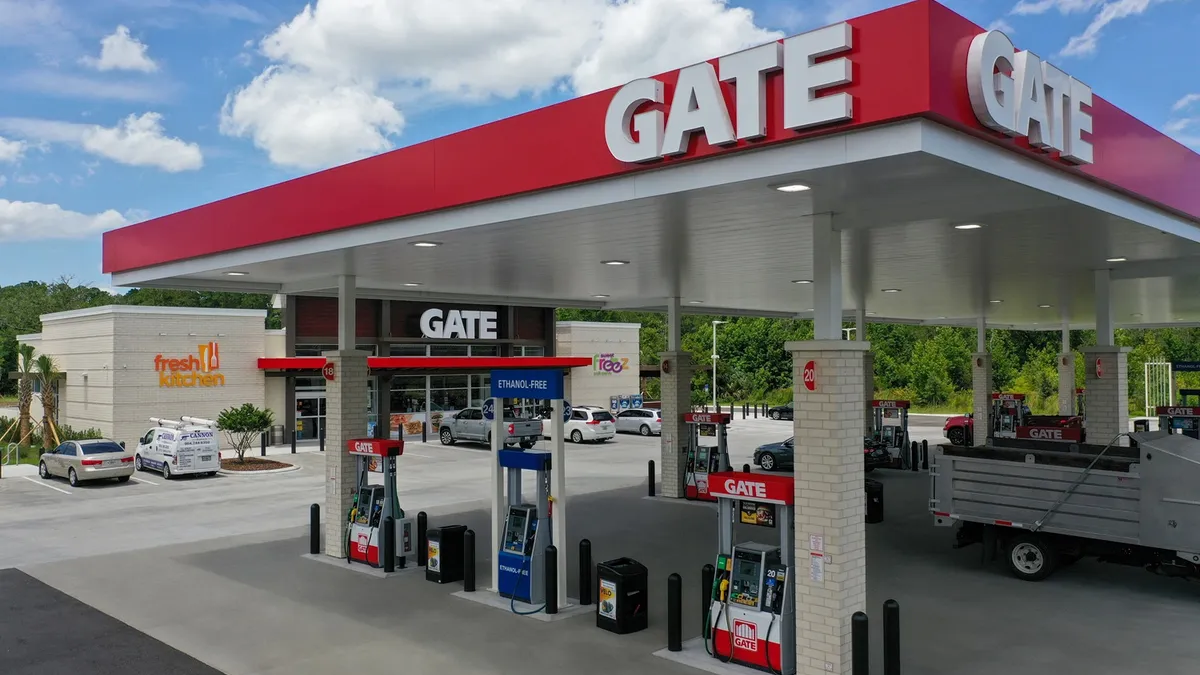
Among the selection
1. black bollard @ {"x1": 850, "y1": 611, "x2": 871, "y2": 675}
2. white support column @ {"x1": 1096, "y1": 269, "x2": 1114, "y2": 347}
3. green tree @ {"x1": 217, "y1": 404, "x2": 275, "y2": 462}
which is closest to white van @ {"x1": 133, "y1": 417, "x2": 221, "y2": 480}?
green tree @ {"x1": 217, "y1": 404, "x2": 275, "y2": 462}

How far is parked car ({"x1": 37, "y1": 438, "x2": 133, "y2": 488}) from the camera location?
81.3ft

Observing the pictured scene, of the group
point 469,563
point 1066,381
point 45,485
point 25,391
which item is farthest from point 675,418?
point 25,391

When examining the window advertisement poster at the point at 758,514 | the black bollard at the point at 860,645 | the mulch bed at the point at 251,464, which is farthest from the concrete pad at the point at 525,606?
the mulch bed at the point at 251,464

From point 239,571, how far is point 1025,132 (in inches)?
517

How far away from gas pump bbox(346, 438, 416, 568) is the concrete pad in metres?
2.07

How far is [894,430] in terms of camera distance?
2792 centimetres

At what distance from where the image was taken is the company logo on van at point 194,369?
32812mm

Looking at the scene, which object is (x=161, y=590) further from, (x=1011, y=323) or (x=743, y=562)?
(x=1011, y=323)

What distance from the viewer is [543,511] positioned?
39.8ft

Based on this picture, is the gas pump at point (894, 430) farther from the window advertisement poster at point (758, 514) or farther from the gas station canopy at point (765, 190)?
the window advertisement poster at point (758, 514)

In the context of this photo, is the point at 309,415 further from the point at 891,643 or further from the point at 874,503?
the point at 891,643

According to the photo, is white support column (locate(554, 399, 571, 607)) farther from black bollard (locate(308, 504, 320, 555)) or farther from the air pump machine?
black bollard (locate(308, 504, 320, 555))

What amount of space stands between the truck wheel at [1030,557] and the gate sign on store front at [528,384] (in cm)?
765

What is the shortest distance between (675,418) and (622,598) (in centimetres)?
1083
